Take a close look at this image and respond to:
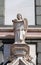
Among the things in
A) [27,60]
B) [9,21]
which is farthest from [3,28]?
[27,60]

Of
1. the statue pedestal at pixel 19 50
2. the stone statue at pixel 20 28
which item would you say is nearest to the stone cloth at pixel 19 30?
the stone statue at pixel 20 28

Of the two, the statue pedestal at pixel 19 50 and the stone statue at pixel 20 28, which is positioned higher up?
the stone statue at pixel 20 28

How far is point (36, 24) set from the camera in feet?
40.1

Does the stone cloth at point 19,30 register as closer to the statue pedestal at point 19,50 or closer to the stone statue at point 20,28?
the stone statue at point 20,28

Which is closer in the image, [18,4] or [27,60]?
[27,60]

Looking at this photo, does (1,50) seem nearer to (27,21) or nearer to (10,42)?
(10,42)

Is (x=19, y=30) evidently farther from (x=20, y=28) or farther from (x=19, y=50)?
(x=19, y=50)

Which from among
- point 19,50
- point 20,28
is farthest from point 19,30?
point 19,50

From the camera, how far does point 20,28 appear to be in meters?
11.3

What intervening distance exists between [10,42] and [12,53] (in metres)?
0.63

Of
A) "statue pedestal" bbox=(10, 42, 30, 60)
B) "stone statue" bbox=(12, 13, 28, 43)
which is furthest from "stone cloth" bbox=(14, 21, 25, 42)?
"statue pedestal" bbox=(10, 42, 30, 60)

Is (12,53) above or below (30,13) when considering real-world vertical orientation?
below

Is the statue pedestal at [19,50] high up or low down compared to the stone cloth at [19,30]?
down

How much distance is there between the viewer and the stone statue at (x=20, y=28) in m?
11.3
